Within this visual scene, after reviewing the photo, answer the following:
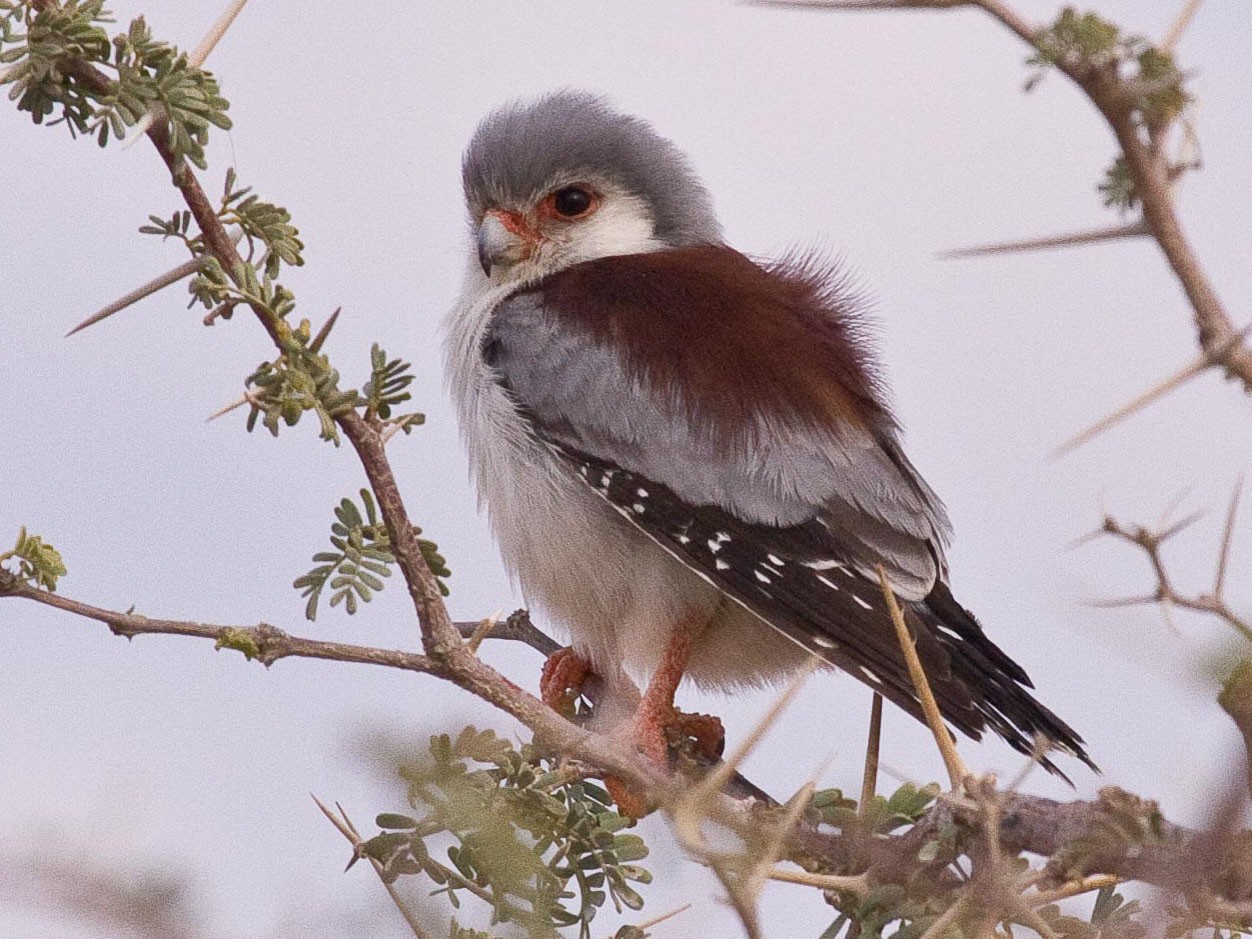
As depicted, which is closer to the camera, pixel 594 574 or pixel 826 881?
pixel 826 881

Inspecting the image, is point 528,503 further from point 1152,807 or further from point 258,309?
point 1152,807

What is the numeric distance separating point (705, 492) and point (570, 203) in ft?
5.28

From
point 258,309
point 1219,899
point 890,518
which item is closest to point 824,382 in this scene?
point 890,518

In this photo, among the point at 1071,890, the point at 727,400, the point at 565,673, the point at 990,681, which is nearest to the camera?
the point at 1071,890

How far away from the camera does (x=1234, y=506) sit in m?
1.48

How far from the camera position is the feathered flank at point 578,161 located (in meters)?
5.13

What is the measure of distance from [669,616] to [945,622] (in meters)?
0.72

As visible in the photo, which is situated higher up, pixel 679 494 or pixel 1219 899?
pixel 679 494

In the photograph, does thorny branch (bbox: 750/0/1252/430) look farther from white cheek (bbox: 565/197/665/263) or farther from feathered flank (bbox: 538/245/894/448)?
white cheek (bbox: 565/197/665/263)

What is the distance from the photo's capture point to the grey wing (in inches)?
152

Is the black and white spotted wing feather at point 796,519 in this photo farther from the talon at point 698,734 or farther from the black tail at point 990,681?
the talon at point 698,734

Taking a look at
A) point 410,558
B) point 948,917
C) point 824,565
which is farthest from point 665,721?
point 948,917

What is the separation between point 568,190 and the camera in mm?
5148

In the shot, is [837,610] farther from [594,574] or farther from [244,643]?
[244,643]
